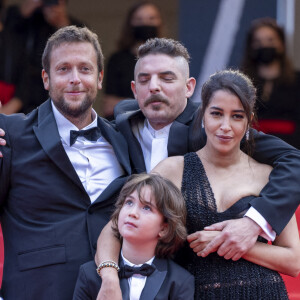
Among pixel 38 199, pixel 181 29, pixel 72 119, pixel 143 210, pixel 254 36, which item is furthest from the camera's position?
pixel 181 29

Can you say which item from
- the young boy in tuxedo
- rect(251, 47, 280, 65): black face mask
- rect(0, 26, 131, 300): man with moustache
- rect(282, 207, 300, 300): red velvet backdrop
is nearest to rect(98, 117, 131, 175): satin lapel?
rect(0, 26, 131, 300): man with moustache

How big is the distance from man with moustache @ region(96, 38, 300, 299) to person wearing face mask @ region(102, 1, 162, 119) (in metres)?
1.10

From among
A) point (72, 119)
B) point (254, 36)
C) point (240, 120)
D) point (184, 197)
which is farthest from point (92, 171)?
point (254, 36)

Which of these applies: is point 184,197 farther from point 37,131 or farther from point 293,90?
point 293,90

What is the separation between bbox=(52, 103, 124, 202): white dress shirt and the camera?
3.36 m

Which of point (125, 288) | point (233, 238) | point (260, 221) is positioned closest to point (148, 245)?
point (125, 288)

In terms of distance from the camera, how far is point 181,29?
17.4 ft

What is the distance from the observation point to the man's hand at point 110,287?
2.89 metres

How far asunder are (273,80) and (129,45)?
92 centimetres

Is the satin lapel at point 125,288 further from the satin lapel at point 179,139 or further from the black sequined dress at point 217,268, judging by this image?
the satin lapel at point 179,139

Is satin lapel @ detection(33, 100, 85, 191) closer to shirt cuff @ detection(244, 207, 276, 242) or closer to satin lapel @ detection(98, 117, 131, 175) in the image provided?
satin lapel @ detection(98, 117, 131, 175)

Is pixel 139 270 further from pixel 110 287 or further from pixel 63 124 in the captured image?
pixel 63 124

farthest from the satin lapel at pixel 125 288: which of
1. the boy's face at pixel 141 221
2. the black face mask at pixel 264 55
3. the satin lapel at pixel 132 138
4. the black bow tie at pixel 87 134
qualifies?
the black face mask at pixel 264 55

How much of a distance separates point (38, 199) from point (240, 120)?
88 cm
